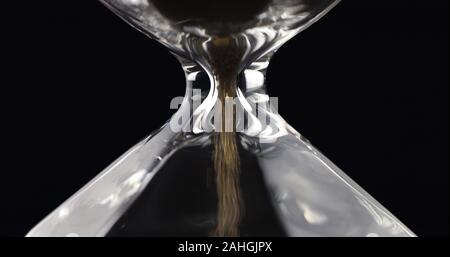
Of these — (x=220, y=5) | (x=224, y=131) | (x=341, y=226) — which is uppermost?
(x=220, y=5)

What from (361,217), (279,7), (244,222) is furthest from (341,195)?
(279,7)

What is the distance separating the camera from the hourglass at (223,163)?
220cm

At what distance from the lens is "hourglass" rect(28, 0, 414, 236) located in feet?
7.23

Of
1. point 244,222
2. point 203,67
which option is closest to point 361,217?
point 244,222

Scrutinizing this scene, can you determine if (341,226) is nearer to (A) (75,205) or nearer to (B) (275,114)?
(B) (275,114)

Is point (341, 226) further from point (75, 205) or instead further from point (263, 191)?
point (75, 205)

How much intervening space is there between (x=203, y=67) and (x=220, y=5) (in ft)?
0.67

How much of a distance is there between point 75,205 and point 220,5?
455 millimetres

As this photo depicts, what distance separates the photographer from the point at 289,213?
2.25 metres

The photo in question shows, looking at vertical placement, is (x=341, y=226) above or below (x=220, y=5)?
below

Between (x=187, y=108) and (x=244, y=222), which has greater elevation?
(x=187, y=108)

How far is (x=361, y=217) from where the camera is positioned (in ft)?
7.56

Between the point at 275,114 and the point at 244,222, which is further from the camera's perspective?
the point at 275,114

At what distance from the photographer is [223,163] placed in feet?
7.50
